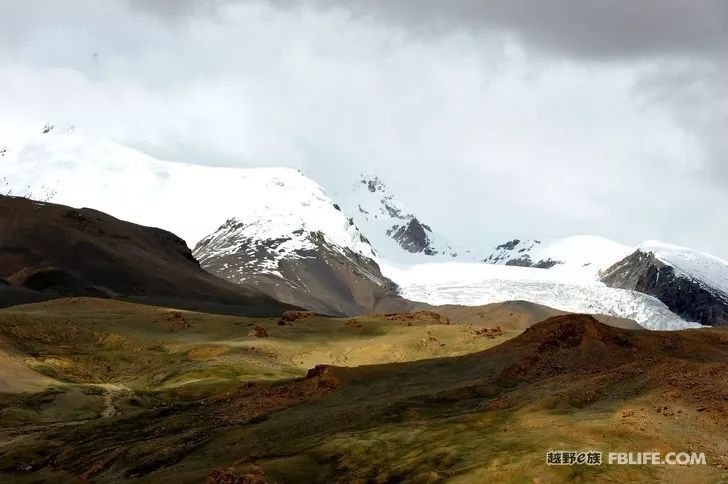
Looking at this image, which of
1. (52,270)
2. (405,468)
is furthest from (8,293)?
(405,468)

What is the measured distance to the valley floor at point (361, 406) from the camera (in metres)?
31.1

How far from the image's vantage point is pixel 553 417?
113 ft

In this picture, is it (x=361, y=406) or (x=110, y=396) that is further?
(x=110, y=396)

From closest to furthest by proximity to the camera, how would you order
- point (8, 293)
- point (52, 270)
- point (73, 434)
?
point (73, 434)
point (8, 293)
point (52, 270)

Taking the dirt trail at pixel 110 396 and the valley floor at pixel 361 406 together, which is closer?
the valley floor at pixel 361 406

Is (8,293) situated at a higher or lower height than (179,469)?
higher

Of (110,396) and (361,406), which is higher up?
(361,406)

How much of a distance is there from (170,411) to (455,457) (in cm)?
3003

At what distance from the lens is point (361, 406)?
45156 millimetres

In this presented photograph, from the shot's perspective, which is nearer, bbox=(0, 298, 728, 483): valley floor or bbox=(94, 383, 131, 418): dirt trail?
bbox=(0, 298, 728, 483): valley floor

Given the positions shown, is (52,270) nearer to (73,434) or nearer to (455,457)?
(73,434)

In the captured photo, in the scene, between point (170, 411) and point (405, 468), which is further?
point (170, 411)

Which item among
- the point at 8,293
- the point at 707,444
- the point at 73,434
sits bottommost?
the point at 73,434

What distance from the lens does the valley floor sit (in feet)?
102
